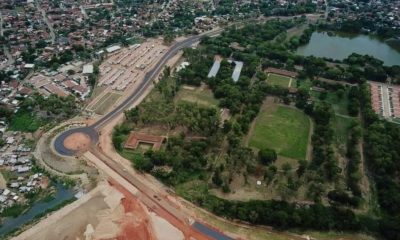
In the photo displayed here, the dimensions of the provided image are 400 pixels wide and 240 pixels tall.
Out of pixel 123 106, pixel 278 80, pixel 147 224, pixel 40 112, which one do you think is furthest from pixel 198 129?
pixel 40 112

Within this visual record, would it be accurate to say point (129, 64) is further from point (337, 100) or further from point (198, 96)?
point (337, 100)

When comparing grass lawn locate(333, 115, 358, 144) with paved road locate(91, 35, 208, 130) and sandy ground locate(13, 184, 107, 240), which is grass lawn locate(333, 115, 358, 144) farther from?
sandy ground locate(13, 184, 107, 240)

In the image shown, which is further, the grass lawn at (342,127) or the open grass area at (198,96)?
the open grass area at (198,96)

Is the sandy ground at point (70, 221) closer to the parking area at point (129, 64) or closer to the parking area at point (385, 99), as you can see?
the parking area at point (129, 64)

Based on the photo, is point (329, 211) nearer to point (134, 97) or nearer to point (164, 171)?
point (164, 171)

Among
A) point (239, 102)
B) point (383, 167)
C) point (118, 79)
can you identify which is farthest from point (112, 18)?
point (383, 167)

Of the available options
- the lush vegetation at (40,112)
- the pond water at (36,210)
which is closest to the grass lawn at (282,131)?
the pond water at (36,210)
